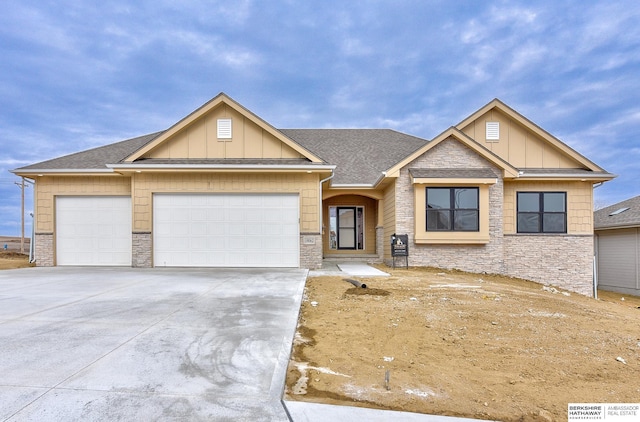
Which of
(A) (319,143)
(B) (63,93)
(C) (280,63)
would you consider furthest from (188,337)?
(B) (63,93)

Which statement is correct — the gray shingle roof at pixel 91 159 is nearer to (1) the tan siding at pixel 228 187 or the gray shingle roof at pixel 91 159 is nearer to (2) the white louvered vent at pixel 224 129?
(1) the tan siding at pixel 228 187

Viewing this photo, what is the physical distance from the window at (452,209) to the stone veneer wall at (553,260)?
2.11 meters

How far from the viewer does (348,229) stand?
16.4 m

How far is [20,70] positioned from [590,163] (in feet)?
98.4

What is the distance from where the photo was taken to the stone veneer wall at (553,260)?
1307cm

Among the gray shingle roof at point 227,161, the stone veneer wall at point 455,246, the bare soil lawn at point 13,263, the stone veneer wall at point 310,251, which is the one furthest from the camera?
the stone veneer wall at point 455,246

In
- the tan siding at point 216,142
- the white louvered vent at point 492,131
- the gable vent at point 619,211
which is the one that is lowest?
the gable vent at point 619,211

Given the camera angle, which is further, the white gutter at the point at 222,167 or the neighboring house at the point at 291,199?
the neighboring house at the point at 291,199

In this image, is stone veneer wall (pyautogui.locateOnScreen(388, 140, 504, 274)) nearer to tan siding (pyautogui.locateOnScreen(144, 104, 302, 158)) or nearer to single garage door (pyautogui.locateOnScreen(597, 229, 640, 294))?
tan siding (pyautogui.locateOnScreen(144, 104, 302, 158))

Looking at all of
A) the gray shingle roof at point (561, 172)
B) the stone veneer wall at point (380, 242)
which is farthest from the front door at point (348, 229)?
the gray shingle roof at point (561, 172)

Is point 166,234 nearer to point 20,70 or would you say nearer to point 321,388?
point 321,388

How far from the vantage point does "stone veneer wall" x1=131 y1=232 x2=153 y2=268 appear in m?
11.2

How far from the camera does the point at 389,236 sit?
13664 millimetres

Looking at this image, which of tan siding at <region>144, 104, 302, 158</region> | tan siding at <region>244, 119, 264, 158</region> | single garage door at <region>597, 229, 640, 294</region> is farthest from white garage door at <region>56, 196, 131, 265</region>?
single garage door at <region>597, 229, 640, 294</region>
